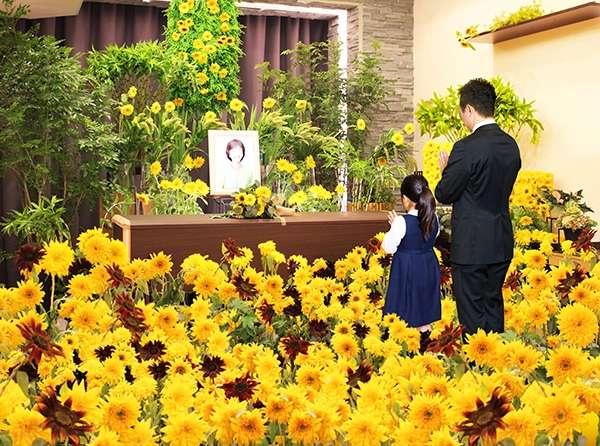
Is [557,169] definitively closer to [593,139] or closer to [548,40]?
[593,139]

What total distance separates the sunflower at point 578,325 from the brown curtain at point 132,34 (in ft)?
18.4

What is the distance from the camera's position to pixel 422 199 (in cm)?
338

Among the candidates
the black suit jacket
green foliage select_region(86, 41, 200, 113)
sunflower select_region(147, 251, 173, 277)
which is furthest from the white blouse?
green foliage select_region(86, 41, 200, 113)

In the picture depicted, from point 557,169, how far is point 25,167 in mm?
3863

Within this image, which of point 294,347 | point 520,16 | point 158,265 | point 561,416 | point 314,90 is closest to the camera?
point 561,416

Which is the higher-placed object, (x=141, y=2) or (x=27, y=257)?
(x=141, y=2)

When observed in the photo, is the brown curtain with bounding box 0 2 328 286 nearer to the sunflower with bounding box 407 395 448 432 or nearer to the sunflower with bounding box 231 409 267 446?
the sunflower with bounding box 231 409 267 446

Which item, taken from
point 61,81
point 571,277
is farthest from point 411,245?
point 61,81

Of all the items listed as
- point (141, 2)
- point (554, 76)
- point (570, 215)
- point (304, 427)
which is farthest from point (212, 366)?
point (141, 2)

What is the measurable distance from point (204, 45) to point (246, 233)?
8.44ft

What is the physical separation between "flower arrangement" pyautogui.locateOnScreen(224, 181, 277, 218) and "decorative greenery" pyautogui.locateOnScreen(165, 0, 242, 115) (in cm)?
211

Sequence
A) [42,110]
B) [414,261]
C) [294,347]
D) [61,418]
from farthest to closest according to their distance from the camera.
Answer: [42,110]
[414,261]
[294,347]
[61,418]

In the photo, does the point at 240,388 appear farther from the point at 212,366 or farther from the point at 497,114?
the point at 497,114

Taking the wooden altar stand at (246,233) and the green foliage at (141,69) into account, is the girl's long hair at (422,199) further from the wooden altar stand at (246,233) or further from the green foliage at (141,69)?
the green foliage at (141,69)
